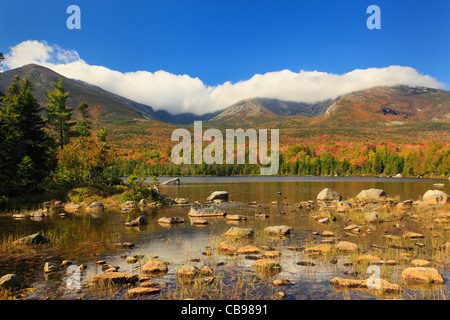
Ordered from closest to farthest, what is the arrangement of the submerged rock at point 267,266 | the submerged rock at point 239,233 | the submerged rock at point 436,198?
the submerged rock at point 267,266 < the submerged rock at point 239,233 < the submerged rock at point 436,198

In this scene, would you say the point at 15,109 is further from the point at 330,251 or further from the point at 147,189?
the point at 330,251

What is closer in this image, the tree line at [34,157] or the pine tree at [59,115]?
the tree line at [34,157]

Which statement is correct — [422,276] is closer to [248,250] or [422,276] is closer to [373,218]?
[248,250]

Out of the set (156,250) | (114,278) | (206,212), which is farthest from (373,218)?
(114,278)

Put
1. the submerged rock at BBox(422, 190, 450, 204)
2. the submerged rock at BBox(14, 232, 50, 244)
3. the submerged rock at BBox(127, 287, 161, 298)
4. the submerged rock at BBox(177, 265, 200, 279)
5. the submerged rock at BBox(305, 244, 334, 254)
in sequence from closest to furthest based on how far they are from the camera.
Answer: the submerged rock at BBox(127, 287, 161, 298) < the submerged rock at BBox(177, 265, 200, 279) < the submerged rock at BBox(305, 244, 334, 254) < the submerged rock at BBox(14, 232, 50, 244) < the submerged rock at BBox(422, 190, 450, 204)

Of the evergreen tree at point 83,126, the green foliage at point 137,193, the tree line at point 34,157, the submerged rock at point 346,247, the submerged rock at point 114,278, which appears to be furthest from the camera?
the evergreen tree at point 83,126

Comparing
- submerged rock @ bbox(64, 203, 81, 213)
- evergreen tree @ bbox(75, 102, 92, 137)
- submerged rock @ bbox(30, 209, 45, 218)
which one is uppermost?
evergreen tree @ bbox(75, 102, 92, 137)

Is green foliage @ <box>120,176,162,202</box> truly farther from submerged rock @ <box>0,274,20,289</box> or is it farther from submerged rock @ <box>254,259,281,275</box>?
submerged rock @ <box>254,259,281,275</box>

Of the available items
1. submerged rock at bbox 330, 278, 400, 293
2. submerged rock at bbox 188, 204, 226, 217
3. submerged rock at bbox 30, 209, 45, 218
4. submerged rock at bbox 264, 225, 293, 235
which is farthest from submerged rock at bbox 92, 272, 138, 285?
submerged rock at bbox 30, 209, 45, 218

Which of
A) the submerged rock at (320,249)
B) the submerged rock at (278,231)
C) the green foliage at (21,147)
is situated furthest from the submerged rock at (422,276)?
the green foliage at (21,147)

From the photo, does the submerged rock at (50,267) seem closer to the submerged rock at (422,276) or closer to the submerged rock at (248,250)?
the submerged rock at (248,250)

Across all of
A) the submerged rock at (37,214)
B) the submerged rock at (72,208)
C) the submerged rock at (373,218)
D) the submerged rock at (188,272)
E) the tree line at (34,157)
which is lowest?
the submerged rock at (72,208)

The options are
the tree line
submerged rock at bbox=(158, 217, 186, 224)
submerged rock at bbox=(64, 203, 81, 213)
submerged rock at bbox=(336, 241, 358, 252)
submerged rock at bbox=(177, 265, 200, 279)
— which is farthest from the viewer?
the tree line
